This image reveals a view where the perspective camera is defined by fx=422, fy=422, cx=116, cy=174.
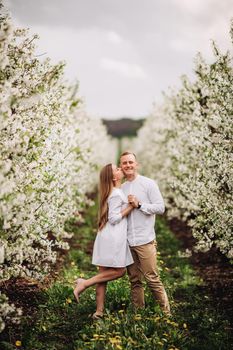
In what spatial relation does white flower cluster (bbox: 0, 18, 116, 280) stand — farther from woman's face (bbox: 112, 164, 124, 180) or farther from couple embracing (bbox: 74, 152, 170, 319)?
woman's face (bbox: 112, 164, 124, 180)

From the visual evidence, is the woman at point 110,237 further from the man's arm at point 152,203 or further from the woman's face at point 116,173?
the man's arm at point 152,203

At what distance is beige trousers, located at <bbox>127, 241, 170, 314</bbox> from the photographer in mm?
6238

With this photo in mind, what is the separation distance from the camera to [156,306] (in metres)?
6.56

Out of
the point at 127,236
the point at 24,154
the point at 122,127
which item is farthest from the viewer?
the point at 122,127

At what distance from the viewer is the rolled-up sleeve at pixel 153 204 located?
20.4 ft

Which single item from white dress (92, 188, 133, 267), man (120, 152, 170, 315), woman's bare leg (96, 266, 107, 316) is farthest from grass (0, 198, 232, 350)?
white dress (92, 188, 133, 267)

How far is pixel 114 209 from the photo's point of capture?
6.20 meters

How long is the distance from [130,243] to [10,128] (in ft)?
7.99

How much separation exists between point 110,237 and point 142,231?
0.50 meters

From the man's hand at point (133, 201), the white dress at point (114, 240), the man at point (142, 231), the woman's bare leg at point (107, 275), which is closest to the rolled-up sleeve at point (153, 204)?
the man at point (142, 231)

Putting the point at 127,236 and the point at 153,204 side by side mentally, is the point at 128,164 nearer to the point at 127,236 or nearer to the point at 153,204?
the point at 153,204

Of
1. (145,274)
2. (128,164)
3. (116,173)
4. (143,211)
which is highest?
(128,164)

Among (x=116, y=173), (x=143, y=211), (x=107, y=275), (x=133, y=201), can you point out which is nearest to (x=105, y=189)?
(x=116, y=173)

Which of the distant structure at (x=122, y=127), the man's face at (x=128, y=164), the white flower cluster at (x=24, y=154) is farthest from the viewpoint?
the distant structure at (x=122, y=127)
